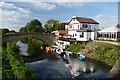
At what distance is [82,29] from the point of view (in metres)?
38.2

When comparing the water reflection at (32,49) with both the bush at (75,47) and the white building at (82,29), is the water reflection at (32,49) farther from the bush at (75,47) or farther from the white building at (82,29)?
the white building at (82,29)

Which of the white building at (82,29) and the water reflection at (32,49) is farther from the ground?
the white building at (82,29)

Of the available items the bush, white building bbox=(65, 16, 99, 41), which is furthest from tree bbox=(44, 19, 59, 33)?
the bush

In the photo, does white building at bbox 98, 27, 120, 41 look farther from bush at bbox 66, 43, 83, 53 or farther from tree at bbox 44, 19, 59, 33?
tree at bbox 44, 19, 59, 33

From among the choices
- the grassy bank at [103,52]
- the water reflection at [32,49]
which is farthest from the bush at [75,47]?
the water reflection at [32,49]

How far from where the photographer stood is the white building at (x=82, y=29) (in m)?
33.2

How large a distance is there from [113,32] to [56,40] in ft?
69.2

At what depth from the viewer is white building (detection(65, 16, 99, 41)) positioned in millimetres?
33188

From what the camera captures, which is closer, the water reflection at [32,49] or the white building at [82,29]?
the water reflection at [32,49]

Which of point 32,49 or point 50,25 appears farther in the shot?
point 50,25

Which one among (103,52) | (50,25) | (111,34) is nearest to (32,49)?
(103,52)

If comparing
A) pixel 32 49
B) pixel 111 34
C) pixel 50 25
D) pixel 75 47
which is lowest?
pixel 32 49

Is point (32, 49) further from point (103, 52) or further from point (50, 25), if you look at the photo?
point (50, 25)

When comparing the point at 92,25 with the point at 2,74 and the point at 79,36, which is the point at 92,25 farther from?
the point at 2,74
